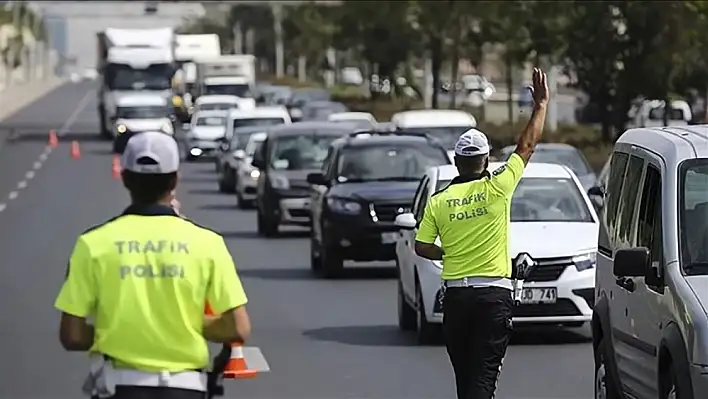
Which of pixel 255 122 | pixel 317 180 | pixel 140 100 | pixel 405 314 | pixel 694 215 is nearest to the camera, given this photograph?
pixel 694 215

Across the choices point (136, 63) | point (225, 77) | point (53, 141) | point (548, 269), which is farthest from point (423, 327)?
point (225, 77)

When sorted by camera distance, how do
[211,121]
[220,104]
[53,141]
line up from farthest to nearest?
[53,141] → [220,104] → [211,121]

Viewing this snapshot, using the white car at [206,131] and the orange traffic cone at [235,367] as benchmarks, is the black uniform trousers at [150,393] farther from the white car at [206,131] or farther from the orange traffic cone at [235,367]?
the white car at [206,131]

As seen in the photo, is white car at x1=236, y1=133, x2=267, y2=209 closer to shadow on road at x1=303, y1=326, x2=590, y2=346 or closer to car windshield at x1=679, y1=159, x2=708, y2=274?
shadow on road at x1=303, y1=326, x2=590, y2=346

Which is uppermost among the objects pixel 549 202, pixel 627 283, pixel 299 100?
pixel 627 283

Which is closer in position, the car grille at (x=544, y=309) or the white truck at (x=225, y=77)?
the car grille at (x=544, y=309)

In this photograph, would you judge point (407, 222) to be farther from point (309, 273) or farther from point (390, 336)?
Answer: point (309, 273)

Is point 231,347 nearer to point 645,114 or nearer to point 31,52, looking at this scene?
point 645,114

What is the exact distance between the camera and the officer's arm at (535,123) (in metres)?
9.64

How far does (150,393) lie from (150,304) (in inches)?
10.9

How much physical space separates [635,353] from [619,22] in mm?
27047

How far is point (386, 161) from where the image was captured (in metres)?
22.5

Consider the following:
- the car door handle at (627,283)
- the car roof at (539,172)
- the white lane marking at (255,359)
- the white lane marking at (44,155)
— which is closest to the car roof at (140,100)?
the white lane marking at (44,155)

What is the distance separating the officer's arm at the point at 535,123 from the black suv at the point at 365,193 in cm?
1127
